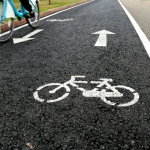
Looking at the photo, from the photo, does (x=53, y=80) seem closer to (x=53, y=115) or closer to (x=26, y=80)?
(x=26, y=80)

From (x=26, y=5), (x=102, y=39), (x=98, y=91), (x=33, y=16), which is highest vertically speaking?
(x=26, y=5)

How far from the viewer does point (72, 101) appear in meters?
2.59

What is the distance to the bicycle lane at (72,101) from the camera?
77.2 inches

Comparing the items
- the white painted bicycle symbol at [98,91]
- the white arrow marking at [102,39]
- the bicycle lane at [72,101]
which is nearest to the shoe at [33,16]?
the bicycle lane at [72,101]

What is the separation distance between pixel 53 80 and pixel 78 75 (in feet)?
1.34

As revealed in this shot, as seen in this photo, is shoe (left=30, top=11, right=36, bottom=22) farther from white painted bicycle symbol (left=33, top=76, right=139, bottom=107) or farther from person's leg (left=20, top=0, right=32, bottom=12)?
white painted bicycle symbol (left=33, top=76, right=139, bottom=107)

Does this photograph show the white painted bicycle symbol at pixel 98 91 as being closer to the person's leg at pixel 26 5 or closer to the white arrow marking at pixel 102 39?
the white arrow marking at pixel 102 39

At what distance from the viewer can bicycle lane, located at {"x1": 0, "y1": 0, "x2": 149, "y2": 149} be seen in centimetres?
196

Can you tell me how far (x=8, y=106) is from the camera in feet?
8.27

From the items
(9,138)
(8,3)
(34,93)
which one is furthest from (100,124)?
(8,3)

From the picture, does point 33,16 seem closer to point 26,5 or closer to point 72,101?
point 26,5

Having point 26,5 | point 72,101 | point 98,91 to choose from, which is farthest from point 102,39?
point 72,101

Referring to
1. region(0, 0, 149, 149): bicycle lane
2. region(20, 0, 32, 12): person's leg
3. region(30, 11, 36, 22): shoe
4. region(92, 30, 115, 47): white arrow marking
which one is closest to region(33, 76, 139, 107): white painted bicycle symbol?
region(0, 0, 149, 149): bicycle lane

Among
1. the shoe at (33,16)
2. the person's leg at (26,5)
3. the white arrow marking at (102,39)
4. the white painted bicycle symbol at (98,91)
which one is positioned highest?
the person's leg at (26,5)
